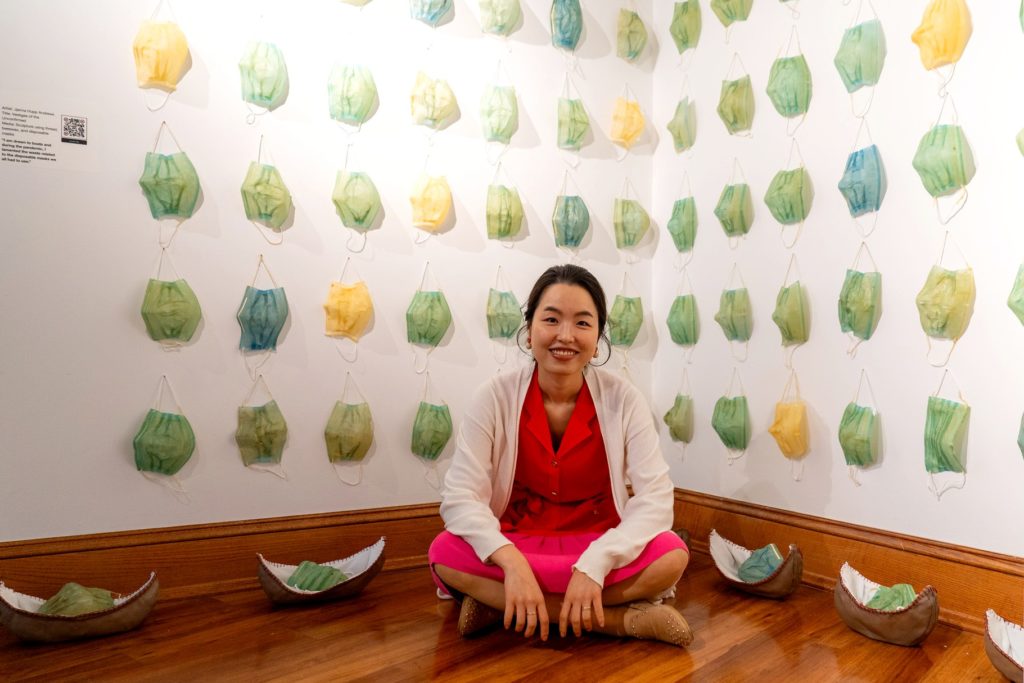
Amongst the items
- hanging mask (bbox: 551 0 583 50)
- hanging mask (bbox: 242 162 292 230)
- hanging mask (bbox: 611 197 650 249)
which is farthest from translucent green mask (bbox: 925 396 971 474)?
hanging mask (bbox: 242 162 292 230)

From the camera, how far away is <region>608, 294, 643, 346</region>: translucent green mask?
8.48 feet

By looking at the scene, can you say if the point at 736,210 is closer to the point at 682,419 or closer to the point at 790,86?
the point at 790,86

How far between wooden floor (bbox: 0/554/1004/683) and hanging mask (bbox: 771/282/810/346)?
0.75 metres

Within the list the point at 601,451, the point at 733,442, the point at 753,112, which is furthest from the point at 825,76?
the point at 601,451

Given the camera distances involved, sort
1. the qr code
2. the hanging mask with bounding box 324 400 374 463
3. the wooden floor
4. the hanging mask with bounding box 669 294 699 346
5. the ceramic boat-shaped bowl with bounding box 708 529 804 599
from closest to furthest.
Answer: the wooden floor < the qr code < the ceramic boat-shaped bowl with bounding box 708 529 804 599 < the hanging mask with bounding box 324 400 374 463 < the hanging mask with bounding box 669 294 699 346

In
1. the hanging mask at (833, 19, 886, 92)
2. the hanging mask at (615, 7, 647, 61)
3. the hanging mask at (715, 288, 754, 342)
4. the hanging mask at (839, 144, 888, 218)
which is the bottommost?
the hanging mask at (715, 288, 754, 342)

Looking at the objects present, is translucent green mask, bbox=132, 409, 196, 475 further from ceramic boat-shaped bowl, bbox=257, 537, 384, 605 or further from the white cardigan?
the white cardigan

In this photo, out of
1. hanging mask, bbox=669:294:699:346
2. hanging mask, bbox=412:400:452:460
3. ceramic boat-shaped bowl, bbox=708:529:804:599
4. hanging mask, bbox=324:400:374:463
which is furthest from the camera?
hanging mask, bbox=669:294:699:346

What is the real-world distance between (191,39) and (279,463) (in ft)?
3.76

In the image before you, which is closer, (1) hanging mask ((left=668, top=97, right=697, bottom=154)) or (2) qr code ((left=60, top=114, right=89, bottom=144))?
(2) qr code ((left=60, top=114, right=89, bottom=144))

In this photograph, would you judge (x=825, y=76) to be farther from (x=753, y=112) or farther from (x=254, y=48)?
(x=254, y=48)

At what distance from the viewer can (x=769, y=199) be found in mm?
2195

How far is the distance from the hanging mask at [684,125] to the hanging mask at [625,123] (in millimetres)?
135

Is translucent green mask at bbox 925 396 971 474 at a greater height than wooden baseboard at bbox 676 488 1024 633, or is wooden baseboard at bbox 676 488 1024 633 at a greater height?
translucent green mask at bbox 925 396 971 474
